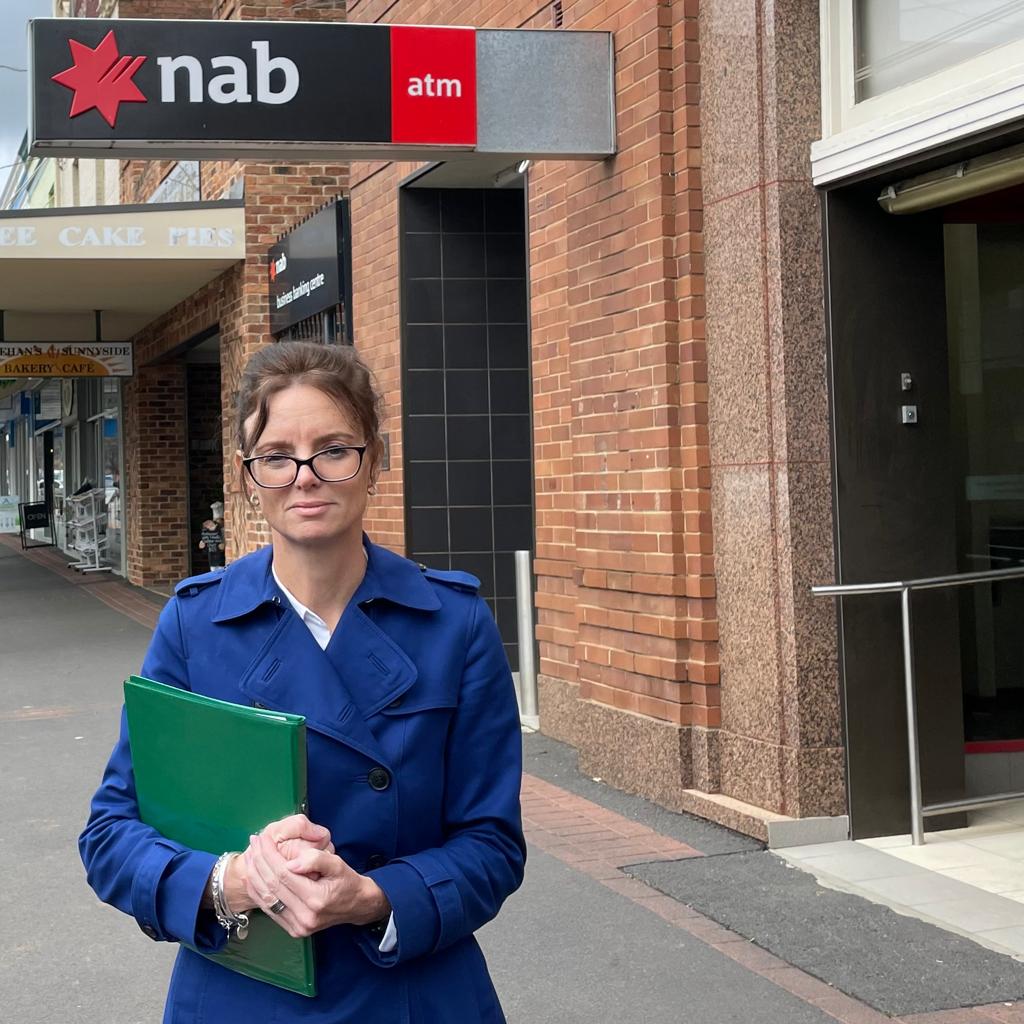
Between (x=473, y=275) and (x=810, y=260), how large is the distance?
504 centimetres

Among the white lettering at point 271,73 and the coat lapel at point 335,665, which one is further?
the white lettering at point 271,73

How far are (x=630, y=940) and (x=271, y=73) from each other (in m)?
4.08

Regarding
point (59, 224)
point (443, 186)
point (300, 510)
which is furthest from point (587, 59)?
point (59, 224)

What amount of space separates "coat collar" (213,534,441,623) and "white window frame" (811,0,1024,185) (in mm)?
3710

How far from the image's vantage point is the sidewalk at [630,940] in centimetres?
449

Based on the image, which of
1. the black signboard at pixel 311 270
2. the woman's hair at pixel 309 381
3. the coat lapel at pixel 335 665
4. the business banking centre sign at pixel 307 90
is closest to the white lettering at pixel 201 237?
the black signboard at pixel 311 270

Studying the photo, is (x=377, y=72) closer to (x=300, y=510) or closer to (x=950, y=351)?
(x=950, y=351)

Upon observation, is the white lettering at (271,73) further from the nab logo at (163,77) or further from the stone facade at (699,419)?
the stone facade at (699,419)

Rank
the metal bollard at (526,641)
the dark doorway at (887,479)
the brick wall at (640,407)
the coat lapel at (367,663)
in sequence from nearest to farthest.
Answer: the coat lapel at (367,663), the dark doorway at (887,479), the brick wall at (640,407), the metal bollard at (526,641)

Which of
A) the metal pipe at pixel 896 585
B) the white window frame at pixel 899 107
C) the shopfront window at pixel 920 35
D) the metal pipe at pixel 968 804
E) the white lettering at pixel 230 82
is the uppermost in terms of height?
the white lettering at pixel 230 82

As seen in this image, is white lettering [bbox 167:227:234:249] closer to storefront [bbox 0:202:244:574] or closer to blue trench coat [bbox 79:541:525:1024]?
storefront [bbox 0:202:244:574]

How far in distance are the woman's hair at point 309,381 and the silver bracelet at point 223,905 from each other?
604 mm

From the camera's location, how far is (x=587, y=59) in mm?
7254

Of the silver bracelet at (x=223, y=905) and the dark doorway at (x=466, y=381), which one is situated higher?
the dark doorway at (x=466, y=381)
